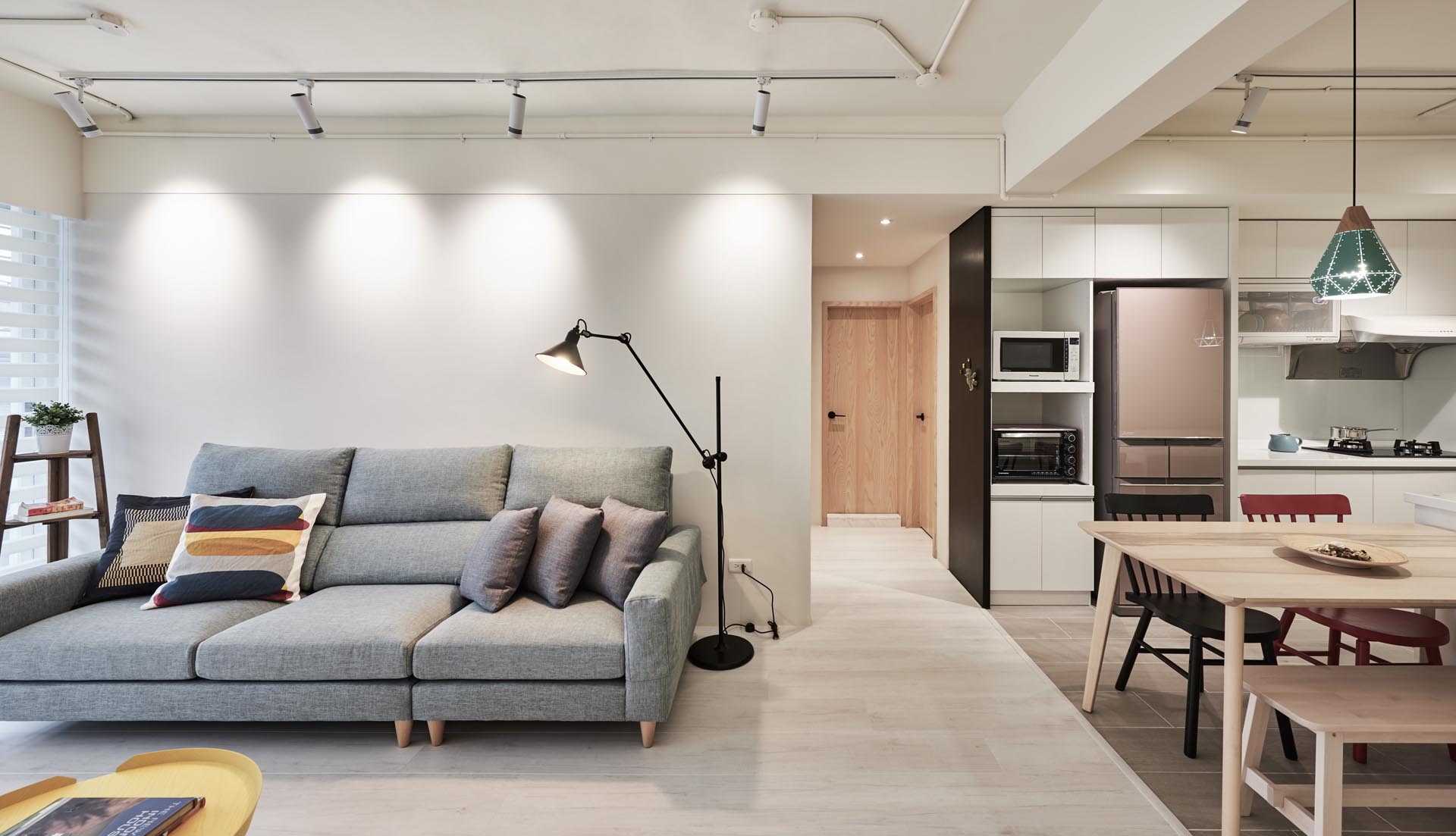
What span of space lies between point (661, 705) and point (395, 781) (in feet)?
2.91

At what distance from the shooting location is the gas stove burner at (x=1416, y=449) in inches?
148

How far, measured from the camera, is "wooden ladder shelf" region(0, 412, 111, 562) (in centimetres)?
281

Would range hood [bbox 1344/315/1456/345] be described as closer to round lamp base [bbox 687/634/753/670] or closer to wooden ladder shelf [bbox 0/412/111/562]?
round lamp base [bbox 687/634/753/670]

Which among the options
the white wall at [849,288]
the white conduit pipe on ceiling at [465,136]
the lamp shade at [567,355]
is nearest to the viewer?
the lamp shade at [567,355]

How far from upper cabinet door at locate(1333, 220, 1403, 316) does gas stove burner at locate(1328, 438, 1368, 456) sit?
78cm

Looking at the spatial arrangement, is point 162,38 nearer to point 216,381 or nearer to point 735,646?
point 216,381

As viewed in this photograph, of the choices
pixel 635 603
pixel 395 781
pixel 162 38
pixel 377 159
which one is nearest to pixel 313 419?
pixel 377 159

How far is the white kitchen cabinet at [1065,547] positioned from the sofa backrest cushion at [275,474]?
147 inches

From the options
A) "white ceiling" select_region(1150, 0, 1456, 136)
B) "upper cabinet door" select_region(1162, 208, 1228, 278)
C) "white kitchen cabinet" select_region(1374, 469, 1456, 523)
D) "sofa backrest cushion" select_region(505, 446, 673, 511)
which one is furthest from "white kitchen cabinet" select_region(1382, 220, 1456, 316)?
"sofa backrest cushion" select_region(505, 446, 673, 511)

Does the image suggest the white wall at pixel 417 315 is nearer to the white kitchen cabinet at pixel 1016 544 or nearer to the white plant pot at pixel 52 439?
the white plant pot at pixel 52 439

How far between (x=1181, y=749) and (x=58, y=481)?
199 inches

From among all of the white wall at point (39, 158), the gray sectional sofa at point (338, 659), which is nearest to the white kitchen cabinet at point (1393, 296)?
the gray sectional sofa at point (338, 659)

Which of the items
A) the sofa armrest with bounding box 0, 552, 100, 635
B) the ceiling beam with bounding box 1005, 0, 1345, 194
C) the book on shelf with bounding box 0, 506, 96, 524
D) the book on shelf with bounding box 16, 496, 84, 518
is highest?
the ceiling beam with bounding box 1005, 0, 1345, 194

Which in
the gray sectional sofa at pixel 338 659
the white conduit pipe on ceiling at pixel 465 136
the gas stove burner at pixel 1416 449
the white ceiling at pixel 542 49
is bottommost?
the gray sectional sofa at pixel 338 659
